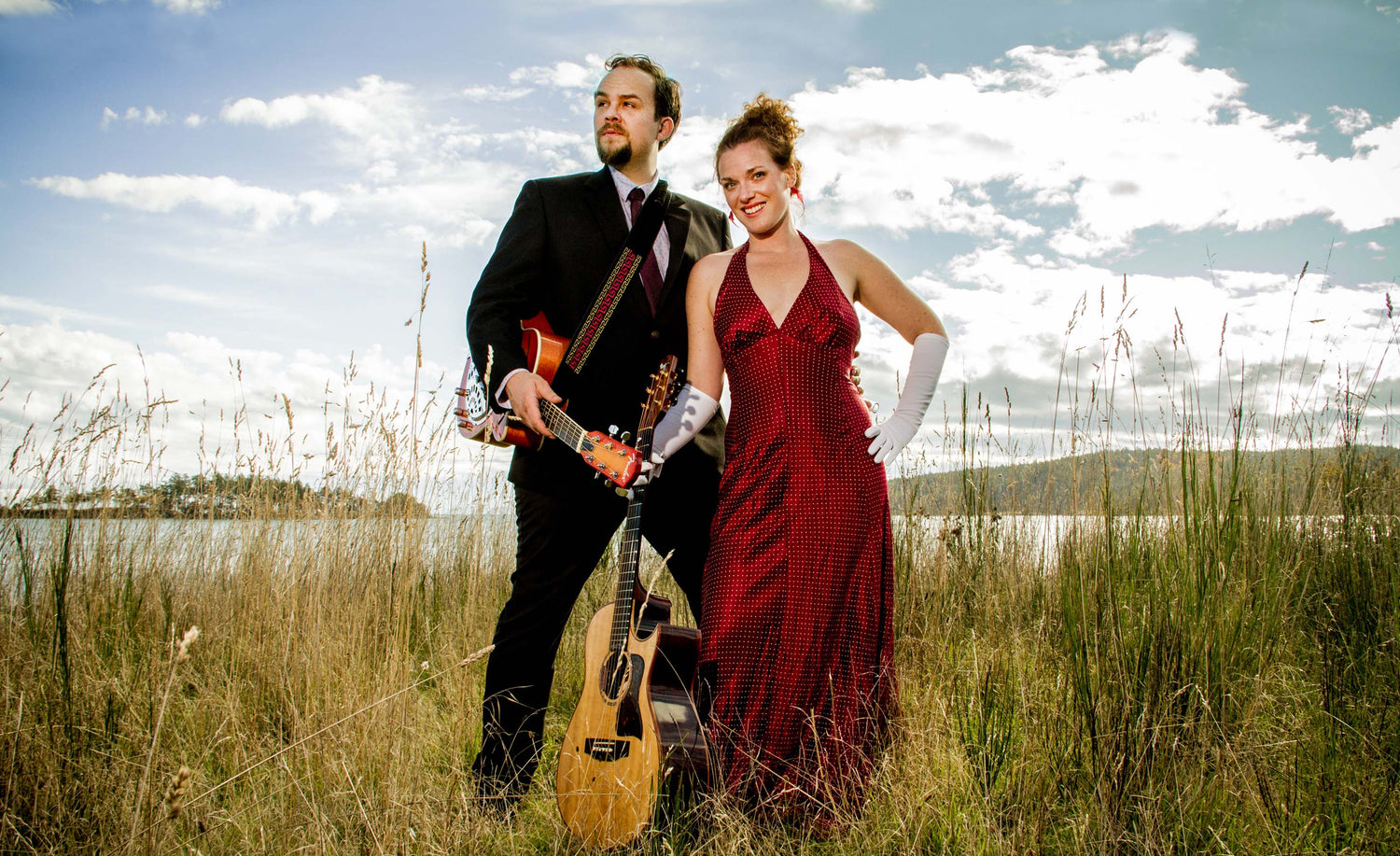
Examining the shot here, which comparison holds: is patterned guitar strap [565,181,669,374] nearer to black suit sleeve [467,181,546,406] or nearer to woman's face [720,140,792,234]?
black suit sleeve [467,181,546,406]

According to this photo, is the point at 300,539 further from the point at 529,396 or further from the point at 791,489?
the point at 791,489

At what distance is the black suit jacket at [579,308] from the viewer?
257cm

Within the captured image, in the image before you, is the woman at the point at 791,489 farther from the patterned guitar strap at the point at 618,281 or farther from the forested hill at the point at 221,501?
the forested hill at the point at 221,501

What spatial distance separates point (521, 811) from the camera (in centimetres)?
247

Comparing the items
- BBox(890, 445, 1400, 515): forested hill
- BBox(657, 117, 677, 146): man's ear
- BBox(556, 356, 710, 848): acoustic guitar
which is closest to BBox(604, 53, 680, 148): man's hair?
BBox(657, 117, 677, 146): man's ear

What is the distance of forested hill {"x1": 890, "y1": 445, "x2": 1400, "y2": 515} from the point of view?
316 cm

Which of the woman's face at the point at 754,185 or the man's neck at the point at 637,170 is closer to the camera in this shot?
the woman's face at the point at 754,185

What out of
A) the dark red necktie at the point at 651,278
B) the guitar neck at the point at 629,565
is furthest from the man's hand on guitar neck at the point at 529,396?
the dark red necktie at the point at 651,278

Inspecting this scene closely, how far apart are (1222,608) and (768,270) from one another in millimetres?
1818

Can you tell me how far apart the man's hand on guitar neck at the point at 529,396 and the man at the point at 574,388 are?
0.17ft

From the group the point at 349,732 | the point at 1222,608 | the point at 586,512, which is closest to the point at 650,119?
the point at 586,512

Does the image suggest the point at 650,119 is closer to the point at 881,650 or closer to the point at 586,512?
the point at 586,512

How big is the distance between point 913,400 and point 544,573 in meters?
1.33

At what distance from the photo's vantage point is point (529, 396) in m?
2.36
